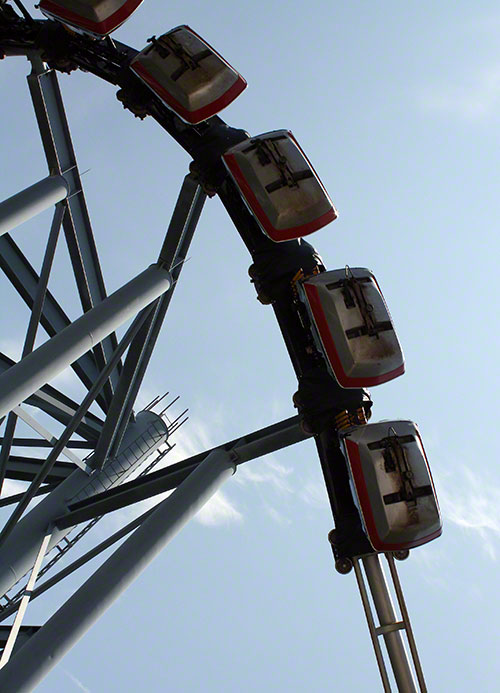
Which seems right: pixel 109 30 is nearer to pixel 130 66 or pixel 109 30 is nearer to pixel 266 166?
pixel 130 66

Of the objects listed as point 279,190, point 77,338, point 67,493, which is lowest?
point 67,493

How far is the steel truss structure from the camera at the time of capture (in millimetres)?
7605

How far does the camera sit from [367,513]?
26.2ft

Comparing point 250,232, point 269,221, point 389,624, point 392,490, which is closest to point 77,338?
point 269,221

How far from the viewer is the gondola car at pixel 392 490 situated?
7.93m

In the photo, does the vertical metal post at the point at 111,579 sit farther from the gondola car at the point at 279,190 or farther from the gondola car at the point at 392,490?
the gondola car at the point at 279,190

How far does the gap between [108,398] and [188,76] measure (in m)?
5.64

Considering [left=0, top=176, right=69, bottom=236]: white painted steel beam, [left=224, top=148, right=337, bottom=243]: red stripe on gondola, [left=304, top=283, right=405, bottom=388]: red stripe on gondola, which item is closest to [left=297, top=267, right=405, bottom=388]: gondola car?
[left=304, top=283, right=405, bottom=388]: red stripe on gondola

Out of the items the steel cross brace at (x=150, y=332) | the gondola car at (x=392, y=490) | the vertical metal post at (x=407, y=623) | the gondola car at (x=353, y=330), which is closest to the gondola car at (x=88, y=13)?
the steel cross brace at (x=150, y=332)

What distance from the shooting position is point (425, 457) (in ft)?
27.3

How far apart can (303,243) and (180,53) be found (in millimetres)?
3381

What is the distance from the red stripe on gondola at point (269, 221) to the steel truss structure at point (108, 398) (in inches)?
17.9

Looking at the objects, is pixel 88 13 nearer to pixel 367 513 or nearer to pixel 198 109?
pixel 198 109

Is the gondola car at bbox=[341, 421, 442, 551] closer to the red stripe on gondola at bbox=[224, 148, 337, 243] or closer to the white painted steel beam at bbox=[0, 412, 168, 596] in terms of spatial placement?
the red stripe on gondola at bbox=[224, 148, 337, 243]
